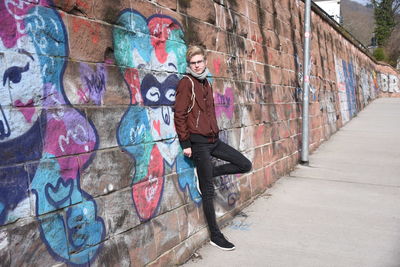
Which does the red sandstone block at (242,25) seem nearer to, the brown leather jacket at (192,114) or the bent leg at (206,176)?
the brown leather jacket at (192,114)

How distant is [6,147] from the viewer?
6.54 feet

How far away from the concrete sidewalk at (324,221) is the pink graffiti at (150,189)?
2.40 ft

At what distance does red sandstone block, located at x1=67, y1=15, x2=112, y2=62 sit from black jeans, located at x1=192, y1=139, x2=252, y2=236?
1261 millimetres

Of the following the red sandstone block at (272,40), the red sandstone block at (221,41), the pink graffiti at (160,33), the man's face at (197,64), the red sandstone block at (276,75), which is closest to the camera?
the pink graffiti at (160,33)

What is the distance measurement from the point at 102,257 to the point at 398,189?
5035 mm

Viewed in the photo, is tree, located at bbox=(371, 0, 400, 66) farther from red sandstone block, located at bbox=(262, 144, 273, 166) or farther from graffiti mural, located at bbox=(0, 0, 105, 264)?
graffiti mural, located at bbox=(0, 0, 105, 264)

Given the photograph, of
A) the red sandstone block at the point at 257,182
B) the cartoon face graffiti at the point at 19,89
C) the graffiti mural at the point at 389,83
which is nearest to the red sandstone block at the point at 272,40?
the red sandstone block at the point at 257,182

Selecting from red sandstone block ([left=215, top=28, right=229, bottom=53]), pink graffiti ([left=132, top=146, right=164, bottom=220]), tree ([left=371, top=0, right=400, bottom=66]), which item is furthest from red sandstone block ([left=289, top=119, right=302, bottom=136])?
tree ([left=371, top=0, right=400, bottom=66])

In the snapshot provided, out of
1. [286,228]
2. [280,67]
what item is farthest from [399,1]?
[286,228]

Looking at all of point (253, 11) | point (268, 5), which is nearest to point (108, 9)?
point (253, 11)

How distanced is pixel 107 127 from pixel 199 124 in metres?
0.99

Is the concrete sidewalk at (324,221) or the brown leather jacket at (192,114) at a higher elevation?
the brown leather jacket at (192,114)

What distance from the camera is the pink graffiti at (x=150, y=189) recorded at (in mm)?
2971

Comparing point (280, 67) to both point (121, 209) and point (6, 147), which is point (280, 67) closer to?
point (121, 209)
